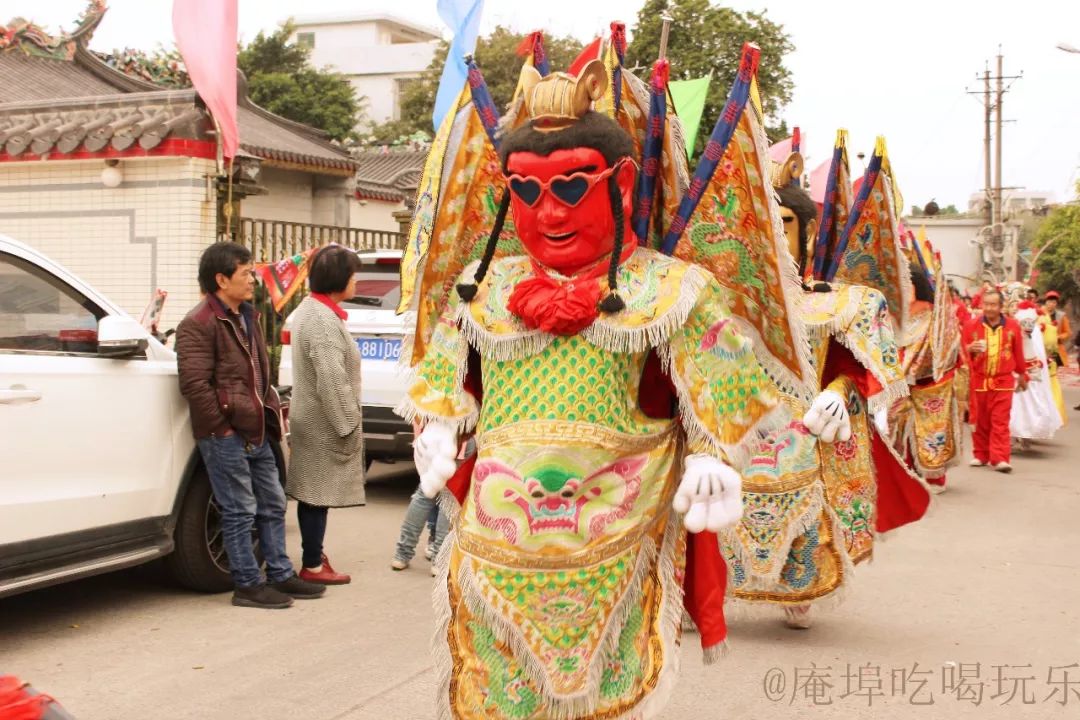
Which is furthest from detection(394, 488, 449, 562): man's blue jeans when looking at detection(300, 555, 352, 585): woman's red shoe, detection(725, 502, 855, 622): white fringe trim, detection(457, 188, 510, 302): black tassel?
detection(457, 188, 510, 302): black tassel

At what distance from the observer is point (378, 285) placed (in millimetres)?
9203

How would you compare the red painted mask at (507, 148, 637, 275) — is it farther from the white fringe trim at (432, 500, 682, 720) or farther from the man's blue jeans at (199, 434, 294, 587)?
the man's blue jeans at (199, 434, 294, 587)

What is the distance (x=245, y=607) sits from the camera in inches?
243

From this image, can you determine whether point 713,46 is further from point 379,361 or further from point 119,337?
point 119,337

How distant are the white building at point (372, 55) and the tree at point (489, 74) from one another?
23.4 meters

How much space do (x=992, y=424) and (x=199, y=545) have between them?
8.63 metres

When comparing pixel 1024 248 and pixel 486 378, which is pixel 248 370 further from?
pixel 1024 248

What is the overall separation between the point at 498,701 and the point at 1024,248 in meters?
58.9

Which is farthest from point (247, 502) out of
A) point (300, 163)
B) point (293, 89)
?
point (293, 89)

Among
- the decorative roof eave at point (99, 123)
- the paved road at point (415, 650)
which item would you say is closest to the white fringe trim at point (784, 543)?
the paved road at point (415, 650)

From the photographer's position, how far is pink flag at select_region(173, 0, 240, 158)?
999 cm

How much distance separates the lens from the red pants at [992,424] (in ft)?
39.7

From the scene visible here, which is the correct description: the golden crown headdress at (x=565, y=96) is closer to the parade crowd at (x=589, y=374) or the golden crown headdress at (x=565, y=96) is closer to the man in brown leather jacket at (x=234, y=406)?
the parade crowd at (x=589, y=374)

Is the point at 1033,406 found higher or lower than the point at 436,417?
lower
